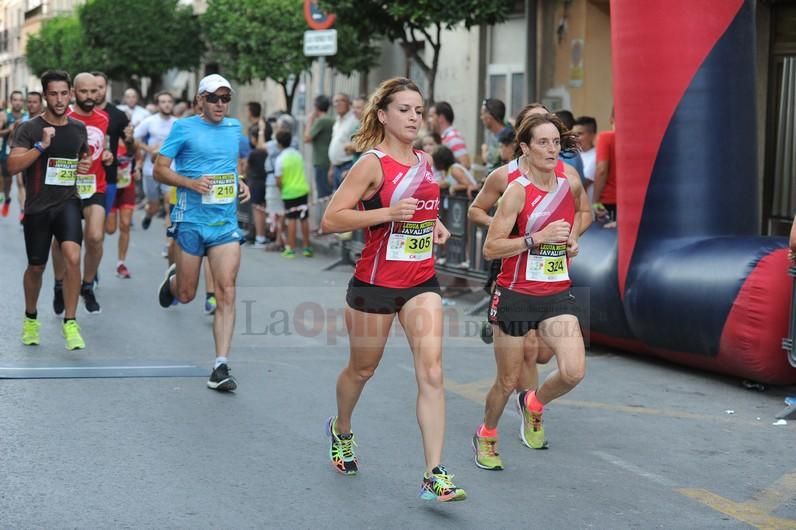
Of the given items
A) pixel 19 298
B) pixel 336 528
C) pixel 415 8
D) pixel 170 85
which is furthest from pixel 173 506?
pixel 170 85

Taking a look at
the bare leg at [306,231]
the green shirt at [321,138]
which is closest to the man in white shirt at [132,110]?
the green shirt at [321,138]

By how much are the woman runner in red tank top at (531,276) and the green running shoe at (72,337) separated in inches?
149

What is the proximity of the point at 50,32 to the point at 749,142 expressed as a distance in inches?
1655

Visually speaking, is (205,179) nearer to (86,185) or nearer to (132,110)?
(86,185)

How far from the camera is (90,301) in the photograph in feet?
36.0

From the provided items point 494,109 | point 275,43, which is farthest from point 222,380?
point 275,43

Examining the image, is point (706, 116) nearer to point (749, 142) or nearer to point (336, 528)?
point (749, 142)

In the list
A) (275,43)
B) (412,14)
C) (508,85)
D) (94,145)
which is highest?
(275,43)

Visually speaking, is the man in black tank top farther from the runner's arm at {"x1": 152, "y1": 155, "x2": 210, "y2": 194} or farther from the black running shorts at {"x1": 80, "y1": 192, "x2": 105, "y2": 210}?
the black running shorts at {"x1": 80, "y1": 192, "x2": 105, "y2": 210}

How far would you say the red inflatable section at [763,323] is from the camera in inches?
315

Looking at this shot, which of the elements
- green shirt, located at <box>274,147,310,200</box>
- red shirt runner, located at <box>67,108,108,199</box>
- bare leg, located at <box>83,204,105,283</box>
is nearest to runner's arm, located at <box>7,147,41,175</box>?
red shirt runner, located at <box>67,108,108,199</box>

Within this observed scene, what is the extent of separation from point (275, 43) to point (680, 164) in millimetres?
17518

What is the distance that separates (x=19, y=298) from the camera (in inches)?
458

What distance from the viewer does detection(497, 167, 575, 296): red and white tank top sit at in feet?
20.4
